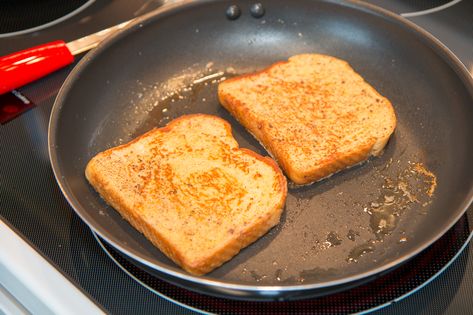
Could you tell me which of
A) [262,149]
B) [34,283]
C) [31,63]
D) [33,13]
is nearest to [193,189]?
[262,149]

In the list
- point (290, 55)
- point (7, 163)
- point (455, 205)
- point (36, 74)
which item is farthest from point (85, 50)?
point (455, 205)

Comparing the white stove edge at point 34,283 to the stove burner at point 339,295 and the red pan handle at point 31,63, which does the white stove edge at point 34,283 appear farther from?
the red pan handle at point 31,63

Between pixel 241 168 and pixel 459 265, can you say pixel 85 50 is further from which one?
pixel 459 265

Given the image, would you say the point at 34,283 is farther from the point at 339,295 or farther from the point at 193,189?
the point at 339,295

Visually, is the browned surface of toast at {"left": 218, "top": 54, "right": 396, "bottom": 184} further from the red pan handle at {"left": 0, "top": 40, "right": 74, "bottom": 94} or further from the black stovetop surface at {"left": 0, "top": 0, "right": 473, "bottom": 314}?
the red pan handle at {"left": 0, "top": 40, "right": 74, "bottom": 94}

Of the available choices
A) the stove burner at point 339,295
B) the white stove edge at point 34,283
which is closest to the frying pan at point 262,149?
the stove burner at point 339,295
